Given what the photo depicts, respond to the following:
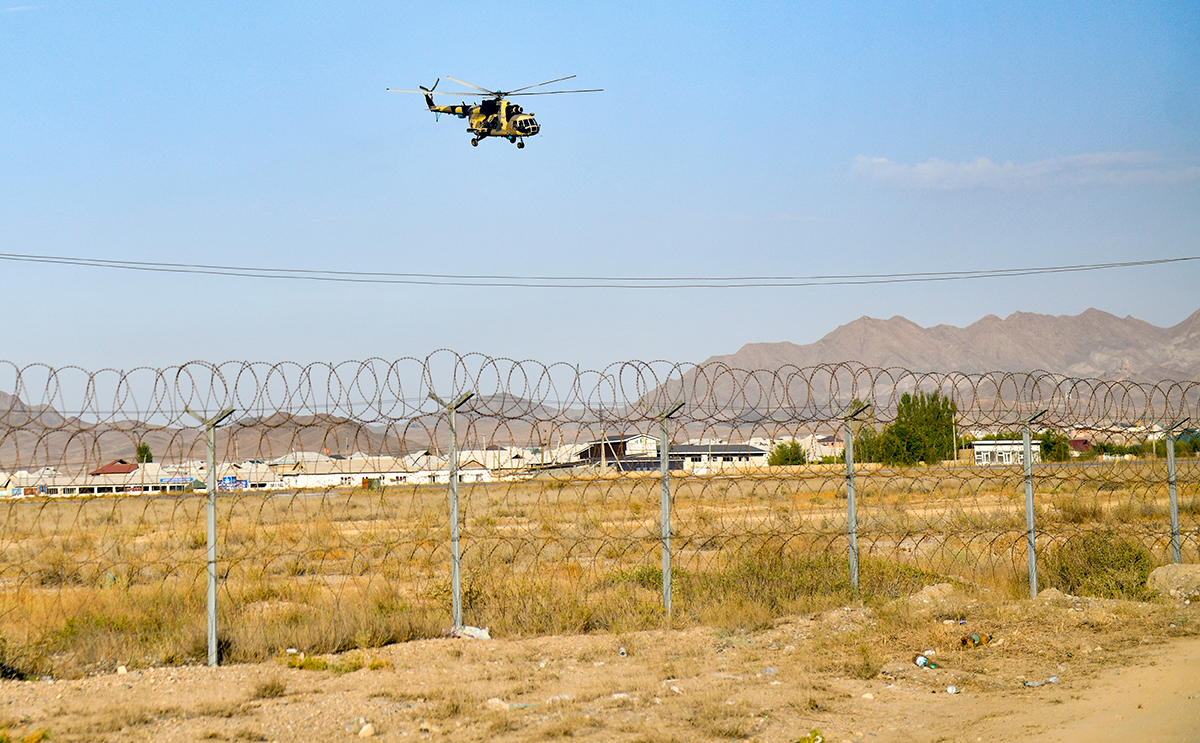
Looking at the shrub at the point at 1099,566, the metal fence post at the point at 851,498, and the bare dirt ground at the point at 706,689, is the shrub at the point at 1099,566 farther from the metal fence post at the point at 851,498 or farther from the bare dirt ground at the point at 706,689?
the metal fence post at the point at 851,498

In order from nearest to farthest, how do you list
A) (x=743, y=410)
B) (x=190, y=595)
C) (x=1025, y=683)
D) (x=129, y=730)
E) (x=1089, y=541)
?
(x=129, y=730)
(x=1025, y=683)
(x=190, y=595)
(x=743, y=410)
(x=1089, y=541)

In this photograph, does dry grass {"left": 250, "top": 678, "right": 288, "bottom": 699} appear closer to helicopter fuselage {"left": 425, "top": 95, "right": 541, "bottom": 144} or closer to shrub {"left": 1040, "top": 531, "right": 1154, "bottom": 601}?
shrub {"left": 1040, "top": 531, "right": 1154, "bottom": 601}

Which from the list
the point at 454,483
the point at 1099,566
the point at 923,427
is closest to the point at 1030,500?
the point at 1099,566

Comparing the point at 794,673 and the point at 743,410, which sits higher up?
the point at 743,410

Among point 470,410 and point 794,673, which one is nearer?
point 794,673

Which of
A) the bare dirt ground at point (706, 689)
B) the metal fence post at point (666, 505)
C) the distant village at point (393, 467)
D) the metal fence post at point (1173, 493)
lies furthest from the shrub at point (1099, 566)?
the metal fence post at point (666, 505)

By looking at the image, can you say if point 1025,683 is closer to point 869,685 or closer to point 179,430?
point 869,685

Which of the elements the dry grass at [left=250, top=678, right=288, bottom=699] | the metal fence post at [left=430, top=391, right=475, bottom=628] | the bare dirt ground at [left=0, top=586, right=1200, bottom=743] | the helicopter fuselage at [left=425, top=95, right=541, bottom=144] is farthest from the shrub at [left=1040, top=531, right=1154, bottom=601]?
the helicopter fuselage at [left=425, top=95, right=541, bottom=144]

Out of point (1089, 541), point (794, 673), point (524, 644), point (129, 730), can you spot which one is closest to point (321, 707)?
point (129, 730)

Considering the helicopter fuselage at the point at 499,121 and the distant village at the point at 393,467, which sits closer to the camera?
the distant village at the point at 393,467
